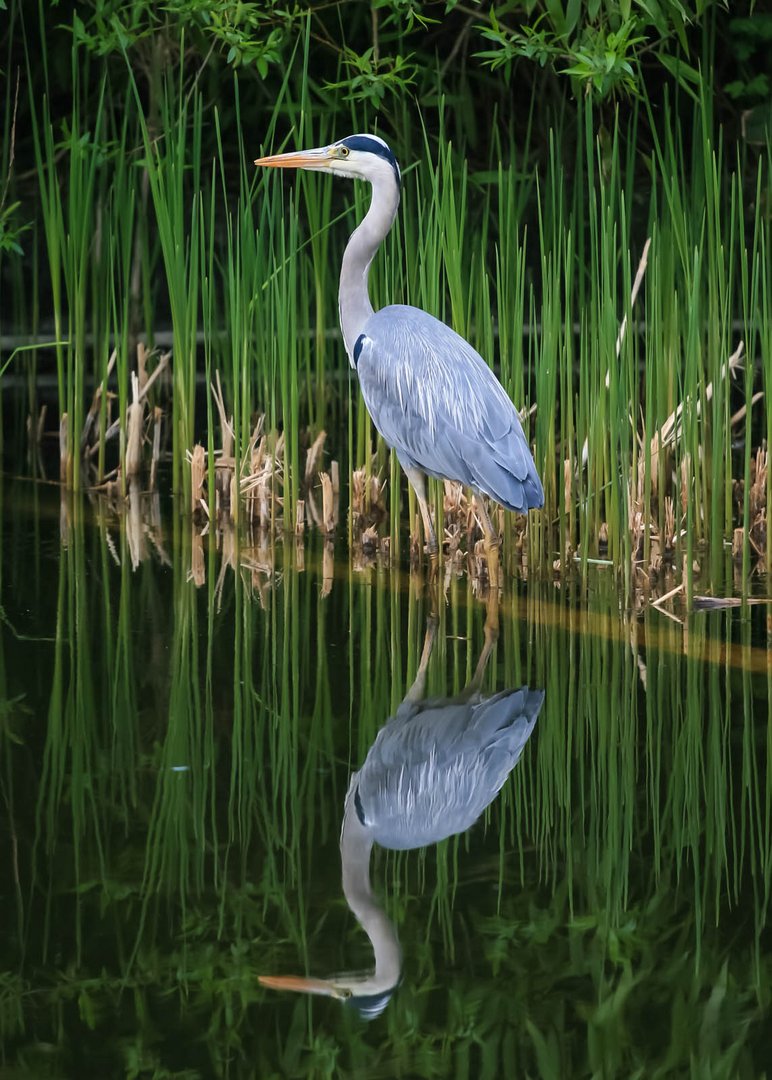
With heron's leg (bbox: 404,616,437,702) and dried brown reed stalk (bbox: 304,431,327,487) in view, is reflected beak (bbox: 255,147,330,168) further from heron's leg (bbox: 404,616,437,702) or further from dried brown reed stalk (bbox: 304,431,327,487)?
heron's leg (bbox: 404,616,437,702)

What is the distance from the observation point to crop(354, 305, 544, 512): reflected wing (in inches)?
156

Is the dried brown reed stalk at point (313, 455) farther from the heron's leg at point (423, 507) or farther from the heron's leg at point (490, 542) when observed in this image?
the heron's leg at point (490, 542)

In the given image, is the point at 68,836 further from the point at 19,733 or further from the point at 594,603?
the point at 594,603

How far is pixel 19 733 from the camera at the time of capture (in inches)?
123

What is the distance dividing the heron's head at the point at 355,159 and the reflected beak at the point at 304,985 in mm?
2763

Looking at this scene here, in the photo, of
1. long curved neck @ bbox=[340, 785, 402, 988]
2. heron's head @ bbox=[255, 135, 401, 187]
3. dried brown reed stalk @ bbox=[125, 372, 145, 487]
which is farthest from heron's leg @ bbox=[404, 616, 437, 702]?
dried brown reed stalk @ bbox=[125, 372, 145, 487]

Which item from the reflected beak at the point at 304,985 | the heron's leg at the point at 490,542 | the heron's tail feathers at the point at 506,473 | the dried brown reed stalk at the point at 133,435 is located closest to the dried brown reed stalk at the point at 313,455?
the dried brown reed stalk at the point at 133,435

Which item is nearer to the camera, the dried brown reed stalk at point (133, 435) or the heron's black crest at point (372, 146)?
the heron's black crest at point (372, 146)

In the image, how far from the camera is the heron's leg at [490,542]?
4.13 m

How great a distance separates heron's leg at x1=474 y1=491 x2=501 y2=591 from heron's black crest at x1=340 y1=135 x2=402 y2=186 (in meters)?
0.97

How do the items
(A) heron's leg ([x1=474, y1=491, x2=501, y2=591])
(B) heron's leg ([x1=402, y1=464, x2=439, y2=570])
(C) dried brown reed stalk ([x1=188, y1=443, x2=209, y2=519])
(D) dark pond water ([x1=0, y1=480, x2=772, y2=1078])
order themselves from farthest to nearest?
(C) dried brown reed stalk ([x1=188, y1=443, x2=209, y2=519]), (B) heron's leg ([x1=402, y1=464, x2=439, y2=570]), (A) heron's leg ([x1=474, y1=491, x2=501, y2=591]), (D) dark pond water ([x1=0, y1=480, x2=772, y2=1078])

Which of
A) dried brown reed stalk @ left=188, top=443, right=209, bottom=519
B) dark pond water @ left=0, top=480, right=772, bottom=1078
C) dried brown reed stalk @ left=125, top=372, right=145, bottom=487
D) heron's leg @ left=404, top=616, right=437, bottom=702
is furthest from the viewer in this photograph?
dried brown reed stalk @ left=125, top=372, right=145, bottom=487

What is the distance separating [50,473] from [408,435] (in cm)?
197

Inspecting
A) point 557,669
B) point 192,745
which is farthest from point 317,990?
point 557,669
